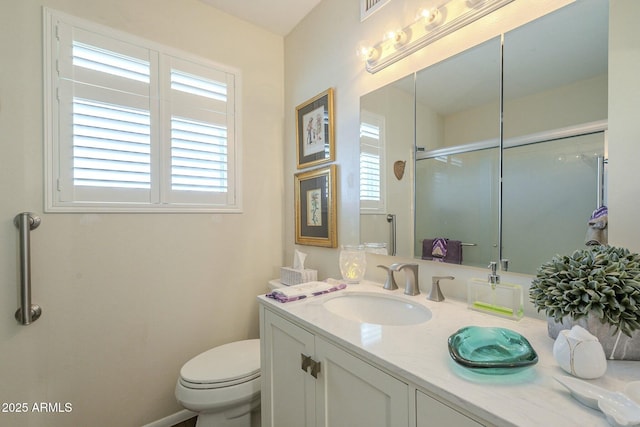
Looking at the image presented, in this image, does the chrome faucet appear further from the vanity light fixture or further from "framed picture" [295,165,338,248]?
the vanity light fixture

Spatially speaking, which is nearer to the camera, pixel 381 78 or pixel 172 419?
pixel 381 78

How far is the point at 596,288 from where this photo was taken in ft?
1.89

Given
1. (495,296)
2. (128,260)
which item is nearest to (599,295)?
(495,296)

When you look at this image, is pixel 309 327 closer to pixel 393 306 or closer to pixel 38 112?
pixel 393 306

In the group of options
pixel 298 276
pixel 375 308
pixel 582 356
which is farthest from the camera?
pixel 298 276

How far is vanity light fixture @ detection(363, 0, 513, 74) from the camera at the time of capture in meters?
0.96

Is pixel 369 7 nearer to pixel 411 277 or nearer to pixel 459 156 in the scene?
pixel 459 156

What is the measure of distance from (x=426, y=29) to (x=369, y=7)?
1.38 ft

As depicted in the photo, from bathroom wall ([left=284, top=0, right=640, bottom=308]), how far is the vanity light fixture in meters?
0.04

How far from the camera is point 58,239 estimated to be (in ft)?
4.32

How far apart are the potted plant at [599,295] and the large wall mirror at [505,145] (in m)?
0.22

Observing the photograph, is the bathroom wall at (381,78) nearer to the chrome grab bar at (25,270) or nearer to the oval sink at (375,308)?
the oval sink at (375,308)

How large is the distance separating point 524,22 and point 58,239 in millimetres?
2075

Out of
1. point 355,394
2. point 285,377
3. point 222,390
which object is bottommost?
point 222,390
